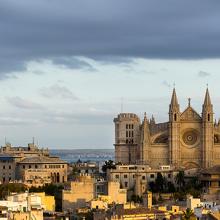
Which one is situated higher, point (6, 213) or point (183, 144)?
point (183, 144)

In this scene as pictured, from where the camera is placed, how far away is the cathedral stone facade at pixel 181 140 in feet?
484

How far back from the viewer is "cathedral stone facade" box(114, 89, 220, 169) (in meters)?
148

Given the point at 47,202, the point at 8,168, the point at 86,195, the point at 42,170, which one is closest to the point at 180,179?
the point at 42,170

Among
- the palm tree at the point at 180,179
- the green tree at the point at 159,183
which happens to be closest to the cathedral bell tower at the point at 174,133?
the palm tree at the point at 180,179

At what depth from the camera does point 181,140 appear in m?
149

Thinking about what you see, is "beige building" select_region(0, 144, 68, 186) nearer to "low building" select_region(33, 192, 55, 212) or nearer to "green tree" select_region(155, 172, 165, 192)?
"green tree" select_region(155, 172, 165, 192)

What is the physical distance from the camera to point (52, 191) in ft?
395

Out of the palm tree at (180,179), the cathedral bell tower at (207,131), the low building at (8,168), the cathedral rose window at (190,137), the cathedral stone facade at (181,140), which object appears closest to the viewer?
the palm tree at (180,179)

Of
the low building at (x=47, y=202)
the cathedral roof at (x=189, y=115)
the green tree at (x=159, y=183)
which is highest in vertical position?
the cathedral roof at (x=189, y=115)

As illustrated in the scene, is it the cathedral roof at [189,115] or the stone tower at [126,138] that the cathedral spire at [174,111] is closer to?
the cathedral roof at [189,115]

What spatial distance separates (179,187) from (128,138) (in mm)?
20250

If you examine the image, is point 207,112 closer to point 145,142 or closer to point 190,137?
point 190,137

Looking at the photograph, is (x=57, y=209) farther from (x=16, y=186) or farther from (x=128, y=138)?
(x=128, y=138)

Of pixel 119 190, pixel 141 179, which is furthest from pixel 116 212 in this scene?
pixel 141 179
